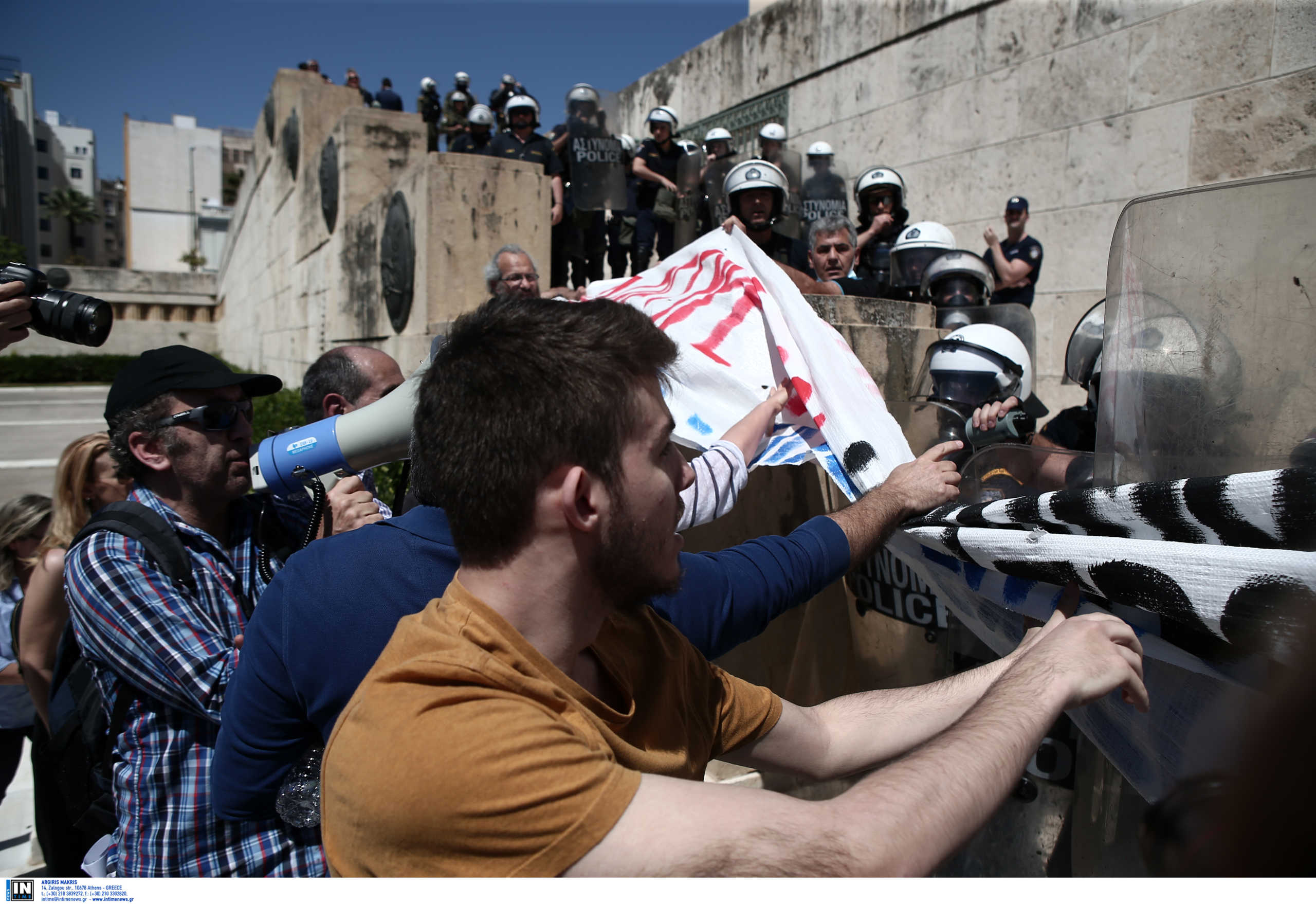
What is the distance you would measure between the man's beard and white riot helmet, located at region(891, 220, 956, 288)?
495cm

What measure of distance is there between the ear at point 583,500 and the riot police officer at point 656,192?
288 inches

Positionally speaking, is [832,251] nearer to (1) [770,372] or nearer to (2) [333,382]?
(1) [770,372]

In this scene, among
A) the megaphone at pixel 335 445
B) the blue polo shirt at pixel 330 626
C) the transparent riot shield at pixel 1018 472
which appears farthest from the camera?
the megaphone at pixel 335 445

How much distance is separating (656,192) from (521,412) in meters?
7.66

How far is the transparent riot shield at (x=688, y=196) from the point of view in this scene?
26.9 ft

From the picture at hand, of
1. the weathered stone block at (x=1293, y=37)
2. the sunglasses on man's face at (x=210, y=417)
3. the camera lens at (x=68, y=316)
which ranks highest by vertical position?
the weathered stone block at (x=1293, y=37)

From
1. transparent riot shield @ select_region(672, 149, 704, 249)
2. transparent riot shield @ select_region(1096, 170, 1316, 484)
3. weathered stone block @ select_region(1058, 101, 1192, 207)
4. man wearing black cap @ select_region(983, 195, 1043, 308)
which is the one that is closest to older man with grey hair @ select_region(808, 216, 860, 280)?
man wearing black cap @ select_region(983, 195, 1043, 308)

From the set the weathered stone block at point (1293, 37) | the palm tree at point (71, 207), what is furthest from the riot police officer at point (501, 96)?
the palm tree at point (71, 207)

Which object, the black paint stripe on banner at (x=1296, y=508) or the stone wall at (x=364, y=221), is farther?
the stone wall at (x=364, y=221)

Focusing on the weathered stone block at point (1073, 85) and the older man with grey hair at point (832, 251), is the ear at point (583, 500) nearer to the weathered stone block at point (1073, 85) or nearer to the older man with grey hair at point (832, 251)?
the older man with grey hair at point (832, 251)

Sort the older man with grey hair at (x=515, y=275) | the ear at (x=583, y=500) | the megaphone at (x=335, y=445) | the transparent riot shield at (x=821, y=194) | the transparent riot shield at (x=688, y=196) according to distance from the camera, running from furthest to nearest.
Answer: the transparent riot shield at (x=821, y=194), the transparent riot shield at (x=688, y=196), the older man with grey hair at (x=515, y=275), the megaphone at (x=335, y=445), the ear at (x=583, y=500)

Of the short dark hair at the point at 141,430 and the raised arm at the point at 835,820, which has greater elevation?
the short dark hair at the point at 141,430
